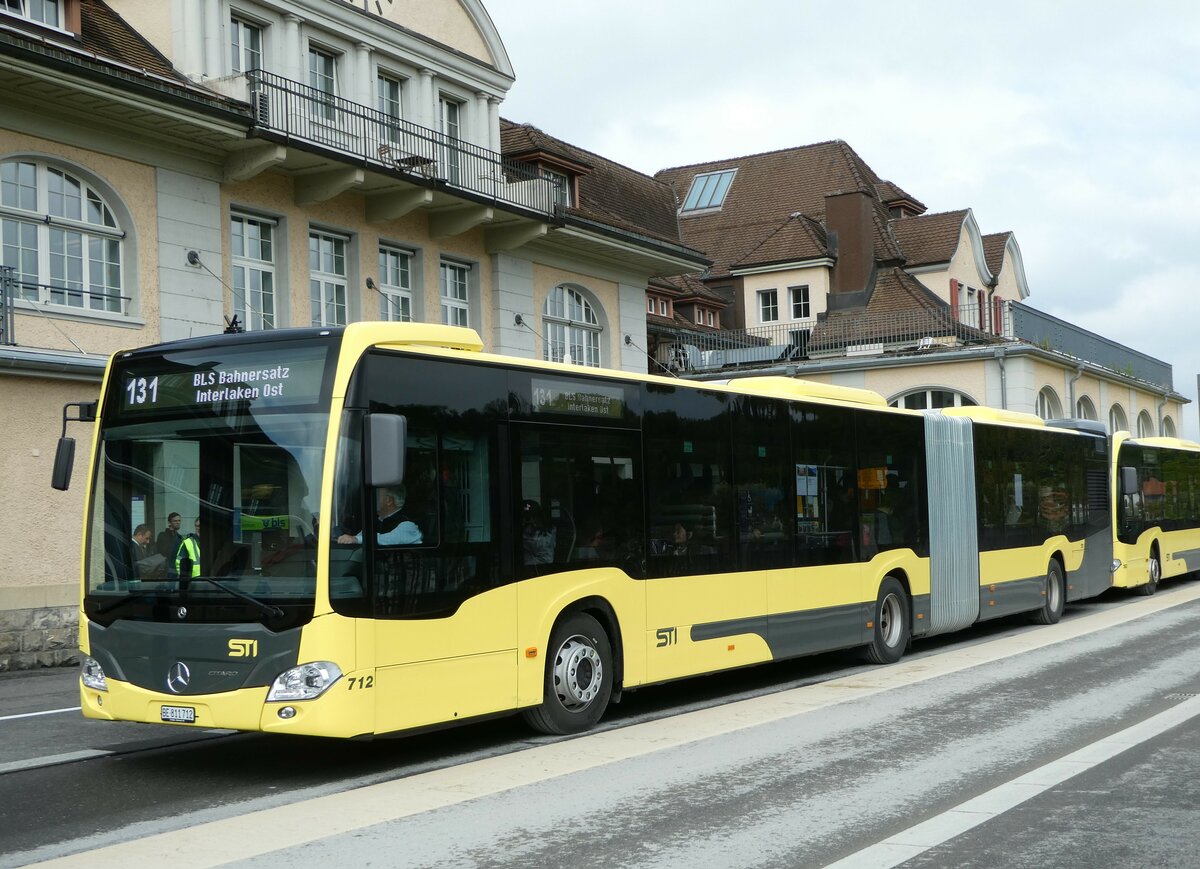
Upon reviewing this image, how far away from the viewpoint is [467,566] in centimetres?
947

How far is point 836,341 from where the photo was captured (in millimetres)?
41469

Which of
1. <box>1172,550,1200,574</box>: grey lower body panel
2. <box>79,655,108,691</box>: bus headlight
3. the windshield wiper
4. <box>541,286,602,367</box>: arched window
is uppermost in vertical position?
<box>541,286,602,367</box>: arched window

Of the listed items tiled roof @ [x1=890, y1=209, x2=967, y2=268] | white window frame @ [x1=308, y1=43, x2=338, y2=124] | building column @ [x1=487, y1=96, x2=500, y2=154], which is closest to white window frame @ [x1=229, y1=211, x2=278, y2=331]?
white window frame @ [x1=308, y1=43, x2=338, y2=124]

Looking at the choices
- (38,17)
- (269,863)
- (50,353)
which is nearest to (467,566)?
(269,863)

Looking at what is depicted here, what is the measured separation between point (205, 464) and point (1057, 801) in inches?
215

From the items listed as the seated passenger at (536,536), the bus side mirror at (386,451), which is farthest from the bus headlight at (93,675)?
the seated passenger at (536,536)

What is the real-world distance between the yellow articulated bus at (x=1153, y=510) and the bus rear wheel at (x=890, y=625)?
9.63m

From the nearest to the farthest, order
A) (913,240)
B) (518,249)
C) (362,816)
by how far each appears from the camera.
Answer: (362,816)
(518,249)
(913,240)

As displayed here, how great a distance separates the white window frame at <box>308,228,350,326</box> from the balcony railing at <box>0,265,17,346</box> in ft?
18.8

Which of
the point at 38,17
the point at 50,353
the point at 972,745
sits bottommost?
the point at 972,745

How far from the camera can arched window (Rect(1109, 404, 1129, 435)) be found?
152ft

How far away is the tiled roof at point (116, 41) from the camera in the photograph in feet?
67.1

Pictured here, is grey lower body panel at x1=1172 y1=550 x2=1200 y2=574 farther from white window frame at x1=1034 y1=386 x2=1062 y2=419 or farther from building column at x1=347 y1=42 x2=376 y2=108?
building column at x1=347 y1=42 x2=376 y2=108

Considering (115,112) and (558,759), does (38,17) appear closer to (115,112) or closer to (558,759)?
(115,112)
